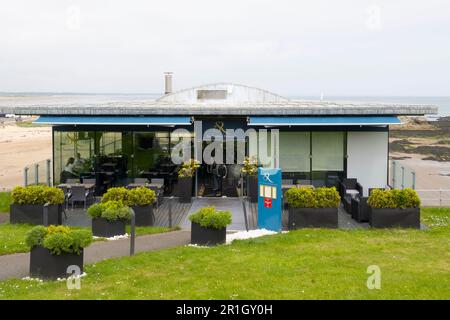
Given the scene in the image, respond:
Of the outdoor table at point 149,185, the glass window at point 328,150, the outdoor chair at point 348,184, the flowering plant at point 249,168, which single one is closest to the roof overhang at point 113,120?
the outdoor table at point 149,185

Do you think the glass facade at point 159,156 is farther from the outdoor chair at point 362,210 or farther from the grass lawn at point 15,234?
the grass lawn at point 15,234

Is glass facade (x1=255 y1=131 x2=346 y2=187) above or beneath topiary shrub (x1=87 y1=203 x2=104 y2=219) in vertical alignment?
above

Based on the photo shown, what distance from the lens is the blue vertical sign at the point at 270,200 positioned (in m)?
14.8

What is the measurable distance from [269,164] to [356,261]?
378 inches

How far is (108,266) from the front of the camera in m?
10.8

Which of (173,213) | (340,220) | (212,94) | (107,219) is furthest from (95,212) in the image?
(212,94)

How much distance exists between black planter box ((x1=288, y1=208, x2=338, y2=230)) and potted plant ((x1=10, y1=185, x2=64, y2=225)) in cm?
590

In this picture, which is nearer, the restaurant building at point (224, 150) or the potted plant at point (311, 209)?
the potted plant at point (311, 209)

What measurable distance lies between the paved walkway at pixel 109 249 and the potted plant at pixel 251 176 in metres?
4.85

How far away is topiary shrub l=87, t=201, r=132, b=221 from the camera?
13.8 meters

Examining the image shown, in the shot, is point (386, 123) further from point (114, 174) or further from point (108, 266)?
point (108, 266)

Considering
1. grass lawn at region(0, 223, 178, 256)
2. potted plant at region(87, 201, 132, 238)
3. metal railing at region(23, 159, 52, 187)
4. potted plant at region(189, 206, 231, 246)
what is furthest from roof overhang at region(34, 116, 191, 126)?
potted plant at region(189, 206, 231, 246)

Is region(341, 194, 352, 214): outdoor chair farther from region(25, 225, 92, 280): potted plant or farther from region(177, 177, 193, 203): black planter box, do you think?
region(25, 225, 92, 280): potted plant
